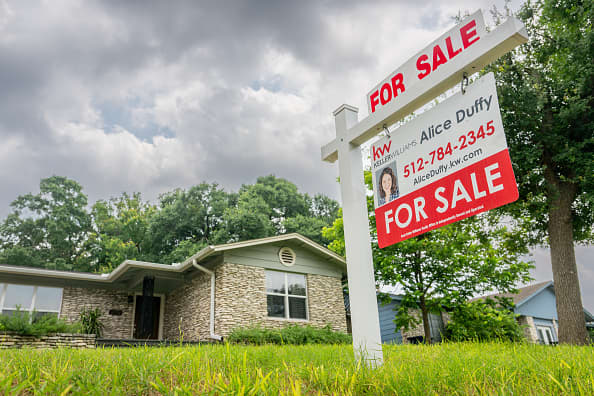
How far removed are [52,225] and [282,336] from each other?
23.0m

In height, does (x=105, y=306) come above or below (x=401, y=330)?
above

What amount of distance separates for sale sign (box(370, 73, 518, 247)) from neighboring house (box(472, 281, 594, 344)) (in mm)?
19471

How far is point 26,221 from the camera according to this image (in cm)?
2778

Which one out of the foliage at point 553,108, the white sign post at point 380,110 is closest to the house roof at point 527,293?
the foliage at point 553,108

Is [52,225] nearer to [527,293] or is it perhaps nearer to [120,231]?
[120,231]

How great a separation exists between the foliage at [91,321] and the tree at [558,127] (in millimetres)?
13612

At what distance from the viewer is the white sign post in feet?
9.20

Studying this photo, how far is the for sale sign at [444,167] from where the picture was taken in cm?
250

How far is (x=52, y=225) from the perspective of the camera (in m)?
27.1

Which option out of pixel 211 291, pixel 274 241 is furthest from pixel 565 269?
pixel 211 291

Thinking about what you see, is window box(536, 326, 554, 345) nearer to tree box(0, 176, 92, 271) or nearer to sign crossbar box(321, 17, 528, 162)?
sign crossbar box(321, 17, 528, 162)

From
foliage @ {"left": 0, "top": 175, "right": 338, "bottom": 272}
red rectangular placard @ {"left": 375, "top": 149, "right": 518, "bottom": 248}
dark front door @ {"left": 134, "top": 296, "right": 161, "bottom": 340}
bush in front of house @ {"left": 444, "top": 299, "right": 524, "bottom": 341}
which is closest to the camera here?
red rectangular placard @ {"left": 375, "top": 149, "right": 518, "bottom": 248}

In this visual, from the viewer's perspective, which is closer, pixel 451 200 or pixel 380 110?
pixel 451 200

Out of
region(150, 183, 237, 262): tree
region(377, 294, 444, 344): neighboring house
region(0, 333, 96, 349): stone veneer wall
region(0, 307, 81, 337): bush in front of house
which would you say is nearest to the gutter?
region(0, 333, 96, 349): stone veneer wall
